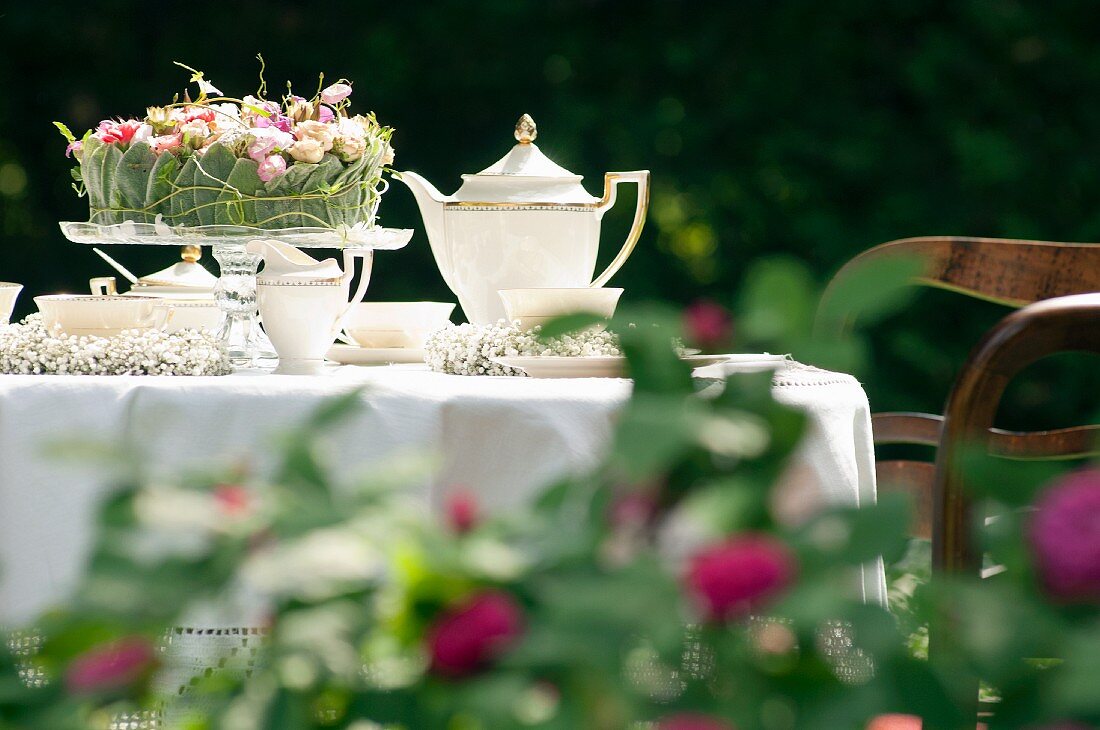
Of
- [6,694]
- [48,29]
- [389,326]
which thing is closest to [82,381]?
[389,326]

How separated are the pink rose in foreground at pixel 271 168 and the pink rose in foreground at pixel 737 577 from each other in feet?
4.31

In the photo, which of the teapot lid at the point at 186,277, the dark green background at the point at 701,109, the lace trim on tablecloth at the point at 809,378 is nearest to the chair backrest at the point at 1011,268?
the lace trim on tablecloth at the point at 809,378

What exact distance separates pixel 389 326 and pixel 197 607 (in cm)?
142

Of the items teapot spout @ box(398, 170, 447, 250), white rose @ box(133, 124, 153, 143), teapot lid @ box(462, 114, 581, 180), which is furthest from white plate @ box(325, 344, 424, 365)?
white rose @ box(133, 124, 153, 143)

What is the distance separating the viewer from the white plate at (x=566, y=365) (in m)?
1.27

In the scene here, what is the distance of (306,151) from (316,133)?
38 millimetres

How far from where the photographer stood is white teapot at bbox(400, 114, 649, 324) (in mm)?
1612

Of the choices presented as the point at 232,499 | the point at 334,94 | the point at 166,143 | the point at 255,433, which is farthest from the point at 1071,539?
the point at 334,94

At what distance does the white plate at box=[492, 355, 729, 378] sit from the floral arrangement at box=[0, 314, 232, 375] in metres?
0.32

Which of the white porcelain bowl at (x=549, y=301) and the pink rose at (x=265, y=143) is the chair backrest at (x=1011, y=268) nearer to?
the white porcelain bowl at (x=549, y=301)

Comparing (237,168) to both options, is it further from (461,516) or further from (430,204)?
(461,516)

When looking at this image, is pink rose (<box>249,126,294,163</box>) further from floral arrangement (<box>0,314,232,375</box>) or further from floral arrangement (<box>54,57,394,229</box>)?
floral arrangement (<box>0,314,232,375</box>)

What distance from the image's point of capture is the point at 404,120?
12.0ft

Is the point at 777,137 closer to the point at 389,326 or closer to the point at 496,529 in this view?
the point at 389,326
